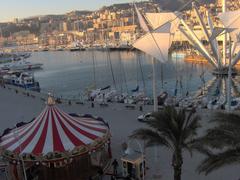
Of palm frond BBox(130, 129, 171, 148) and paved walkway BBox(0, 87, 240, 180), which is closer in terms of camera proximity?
palm frond BBox(130, 129, 171, 148)

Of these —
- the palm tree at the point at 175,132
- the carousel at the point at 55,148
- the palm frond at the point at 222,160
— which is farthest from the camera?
the carousel at the point at 55,148

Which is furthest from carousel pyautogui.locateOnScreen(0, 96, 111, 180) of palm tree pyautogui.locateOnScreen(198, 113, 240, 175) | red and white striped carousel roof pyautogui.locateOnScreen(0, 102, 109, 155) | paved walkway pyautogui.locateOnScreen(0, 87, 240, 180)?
palm tree pyautogui.locateOnScreen(198, 113, 240, 175)

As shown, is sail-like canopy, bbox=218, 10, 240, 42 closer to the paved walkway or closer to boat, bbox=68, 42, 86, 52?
the paved walkway

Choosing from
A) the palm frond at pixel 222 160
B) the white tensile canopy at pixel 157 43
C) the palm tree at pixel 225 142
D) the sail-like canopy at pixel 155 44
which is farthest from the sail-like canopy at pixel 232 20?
the palm frond at pixel 222 160

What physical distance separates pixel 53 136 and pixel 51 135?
9 centimetres

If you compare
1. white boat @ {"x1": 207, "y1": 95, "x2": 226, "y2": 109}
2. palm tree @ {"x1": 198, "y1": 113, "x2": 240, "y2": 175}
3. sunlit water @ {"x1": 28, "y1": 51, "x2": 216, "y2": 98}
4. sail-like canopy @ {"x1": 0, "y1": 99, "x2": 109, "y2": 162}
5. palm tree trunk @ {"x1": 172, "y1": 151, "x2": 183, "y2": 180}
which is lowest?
sunlit water @ {"x1": 28, "y1": 51, "x2": 216, "y2": 98}

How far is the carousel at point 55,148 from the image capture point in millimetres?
12297

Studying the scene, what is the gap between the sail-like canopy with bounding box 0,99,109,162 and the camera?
490 inches

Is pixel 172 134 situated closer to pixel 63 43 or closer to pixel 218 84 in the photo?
pixel 218 84

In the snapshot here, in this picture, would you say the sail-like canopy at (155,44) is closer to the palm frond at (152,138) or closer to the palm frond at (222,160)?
the palm frond at (152,138)

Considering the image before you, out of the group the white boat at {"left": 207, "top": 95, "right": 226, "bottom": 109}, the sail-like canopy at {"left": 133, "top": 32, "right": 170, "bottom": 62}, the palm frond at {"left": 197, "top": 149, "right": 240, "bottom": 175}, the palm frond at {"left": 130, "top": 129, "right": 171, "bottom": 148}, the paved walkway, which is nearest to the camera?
the palm frond at {"left": 197, "top": 149, "right": 240, "bottom": 175}

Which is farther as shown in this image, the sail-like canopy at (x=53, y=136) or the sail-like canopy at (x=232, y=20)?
the sail-like canopy at (x=232, y=20)

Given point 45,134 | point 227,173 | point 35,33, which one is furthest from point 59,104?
point 35,33

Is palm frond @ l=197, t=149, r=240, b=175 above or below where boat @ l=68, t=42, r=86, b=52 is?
above
